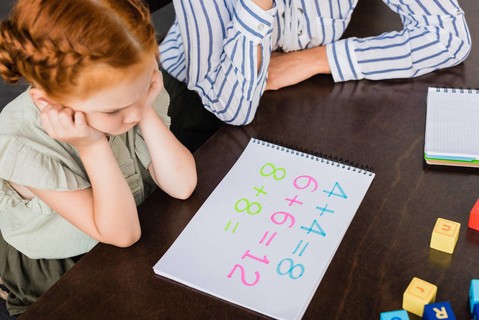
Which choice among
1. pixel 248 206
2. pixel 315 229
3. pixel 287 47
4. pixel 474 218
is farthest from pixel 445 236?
pixel 287 47

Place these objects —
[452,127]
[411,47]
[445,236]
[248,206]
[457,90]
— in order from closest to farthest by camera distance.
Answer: [445,236]
[248,206]
[452,127]
[457,90]
[411,47]

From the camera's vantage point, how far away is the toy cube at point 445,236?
34.2 inches

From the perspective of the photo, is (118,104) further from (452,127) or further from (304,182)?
(452,127)

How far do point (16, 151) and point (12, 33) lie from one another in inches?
8.4

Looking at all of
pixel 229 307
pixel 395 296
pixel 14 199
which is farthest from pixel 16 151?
pixel 395 296

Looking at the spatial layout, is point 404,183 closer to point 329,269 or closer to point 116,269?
point 329,269

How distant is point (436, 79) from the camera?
4.18 feet

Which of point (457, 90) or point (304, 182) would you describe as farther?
point (457, 90)

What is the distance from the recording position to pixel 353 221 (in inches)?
37.2

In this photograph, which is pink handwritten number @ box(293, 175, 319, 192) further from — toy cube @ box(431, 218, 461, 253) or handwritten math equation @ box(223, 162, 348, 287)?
toy cube @ box(431, 218, 461, 253)

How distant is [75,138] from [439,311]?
55 cm

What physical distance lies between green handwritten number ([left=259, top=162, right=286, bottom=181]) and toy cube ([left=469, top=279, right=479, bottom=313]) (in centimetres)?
36

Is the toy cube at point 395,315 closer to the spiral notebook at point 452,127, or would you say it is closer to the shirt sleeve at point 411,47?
the spiral notebook at point 452,127

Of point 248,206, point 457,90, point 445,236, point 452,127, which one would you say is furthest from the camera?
point 457,90
